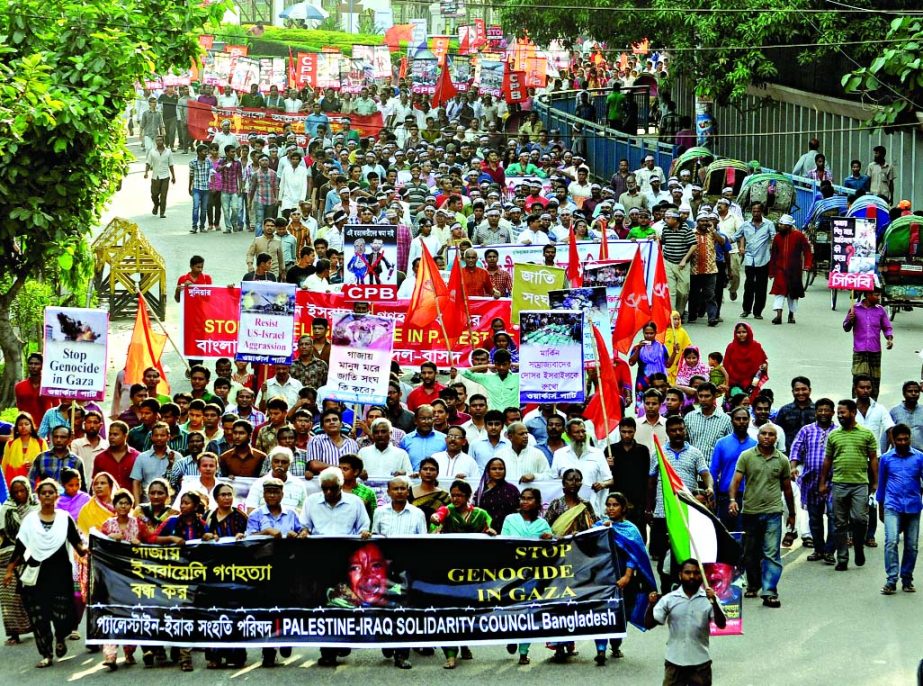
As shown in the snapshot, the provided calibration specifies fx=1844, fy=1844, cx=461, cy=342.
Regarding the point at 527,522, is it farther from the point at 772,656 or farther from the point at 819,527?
the point at 819,527

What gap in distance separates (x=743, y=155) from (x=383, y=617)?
2719 centimetres

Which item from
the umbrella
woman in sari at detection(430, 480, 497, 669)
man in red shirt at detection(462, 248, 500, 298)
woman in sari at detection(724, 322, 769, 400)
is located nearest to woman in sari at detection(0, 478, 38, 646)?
woman in sari at detection(430, 480, 497, 669)

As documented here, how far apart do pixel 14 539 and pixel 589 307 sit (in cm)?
671

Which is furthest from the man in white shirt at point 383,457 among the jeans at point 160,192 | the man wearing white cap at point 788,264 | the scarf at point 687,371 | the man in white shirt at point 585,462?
the jeans at point 160,192

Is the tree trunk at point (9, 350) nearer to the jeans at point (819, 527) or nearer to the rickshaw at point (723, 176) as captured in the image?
the jeans at point (819, 527)

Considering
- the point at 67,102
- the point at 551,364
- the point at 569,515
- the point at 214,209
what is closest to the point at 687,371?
the point at 551,364

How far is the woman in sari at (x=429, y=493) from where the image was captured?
13492 mm

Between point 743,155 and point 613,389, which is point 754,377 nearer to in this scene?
point 613,389

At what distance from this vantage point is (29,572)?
42.0 feet

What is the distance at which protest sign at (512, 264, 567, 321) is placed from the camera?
20047 mm

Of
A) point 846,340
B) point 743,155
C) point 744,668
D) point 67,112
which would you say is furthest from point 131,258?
point 743,155

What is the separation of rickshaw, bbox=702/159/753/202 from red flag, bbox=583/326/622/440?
49.7 feet

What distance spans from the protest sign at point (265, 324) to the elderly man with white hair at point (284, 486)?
408cm

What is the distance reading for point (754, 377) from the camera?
18.0 meters
